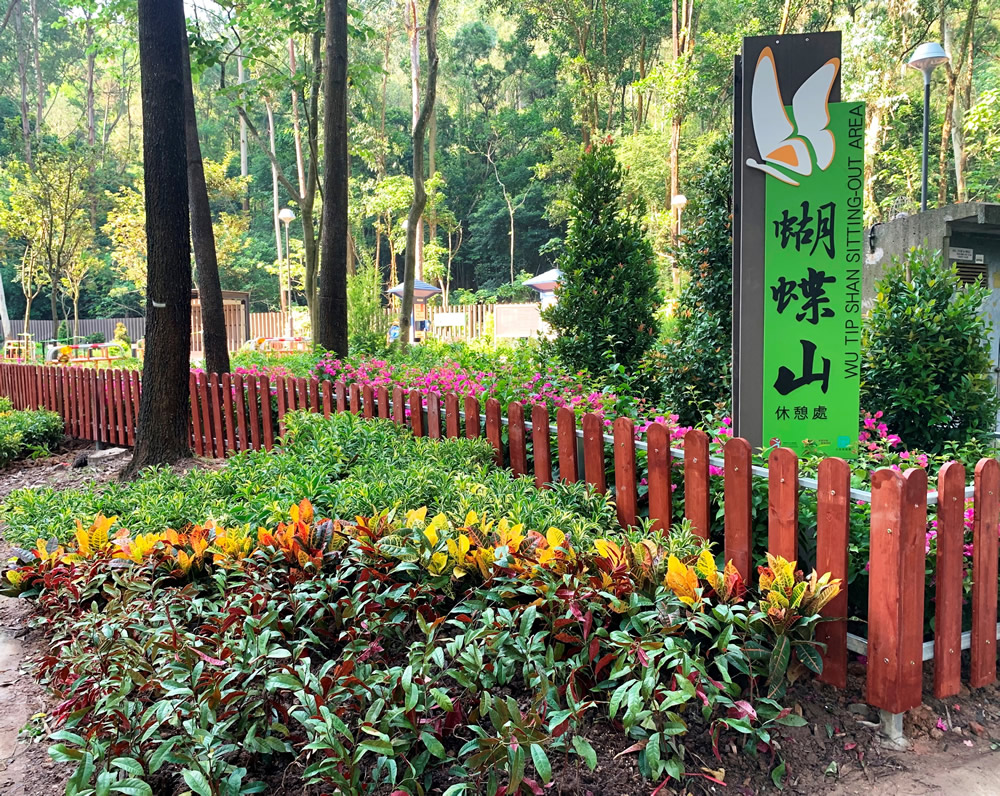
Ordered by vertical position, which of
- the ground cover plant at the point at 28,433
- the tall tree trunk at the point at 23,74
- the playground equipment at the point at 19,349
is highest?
the tall tree trunk at the point at 23,74

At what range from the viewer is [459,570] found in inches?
105

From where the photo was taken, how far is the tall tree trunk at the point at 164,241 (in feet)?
19.9

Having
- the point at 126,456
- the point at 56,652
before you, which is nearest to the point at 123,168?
the point at 126,456

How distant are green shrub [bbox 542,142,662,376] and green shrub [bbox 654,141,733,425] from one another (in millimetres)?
991

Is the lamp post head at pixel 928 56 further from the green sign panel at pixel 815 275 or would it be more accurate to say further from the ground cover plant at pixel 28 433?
the ground cover plant at pixel 28 433

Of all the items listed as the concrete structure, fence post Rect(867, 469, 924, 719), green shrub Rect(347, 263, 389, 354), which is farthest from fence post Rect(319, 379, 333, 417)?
green shrub Rect(347, 263, 389, 354)

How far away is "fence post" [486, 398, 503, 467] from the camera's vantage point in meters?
4.56

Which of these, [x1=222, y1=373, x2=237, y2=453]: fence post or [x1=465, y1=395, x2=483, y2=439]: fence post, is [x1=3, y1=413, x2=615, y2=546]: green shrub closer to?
[x1=465, y1=395, x2=483, y2=439]: fence post

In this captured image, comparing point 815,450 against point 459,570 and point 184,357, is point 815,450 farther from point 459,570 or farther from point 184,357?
point 184,357

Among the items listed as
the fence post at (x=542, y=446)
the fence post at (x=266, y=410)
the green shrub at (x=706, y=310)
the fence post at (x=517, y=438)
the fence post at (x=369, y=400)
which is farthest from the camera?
the fence post at (x=266, y=410)

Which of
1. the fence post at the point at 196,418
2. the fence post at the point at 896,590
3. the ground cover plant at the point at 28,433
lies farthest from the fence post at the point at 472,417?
the ground cover plant at the point at 28,433

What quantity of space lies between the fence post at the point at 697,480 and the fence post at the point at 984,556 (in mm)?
975

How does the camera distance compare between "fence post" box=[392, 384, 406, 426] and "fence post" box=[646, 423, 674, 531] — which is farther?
"fence post" box=[392, 384, 406, 426]

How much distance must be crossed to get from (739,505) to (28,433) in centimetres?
887
